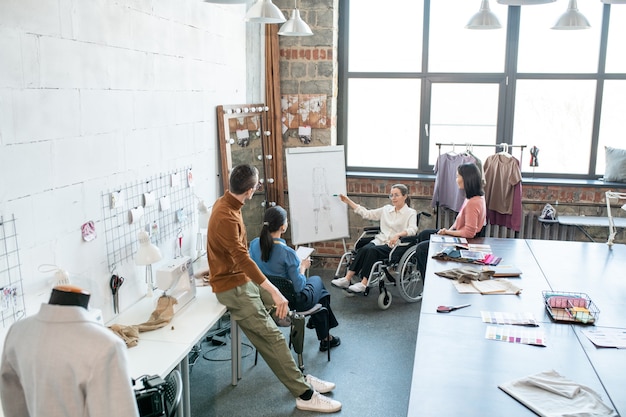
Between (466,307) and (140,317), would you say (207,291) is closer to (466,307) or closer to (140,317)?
(140,317)

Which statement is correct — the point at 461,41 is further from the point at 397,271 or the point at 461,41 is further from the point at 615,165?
the point at 397,271

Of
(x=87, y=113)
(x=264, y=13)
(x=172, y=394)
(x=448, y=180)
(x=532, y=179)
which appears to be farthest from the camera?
(x=532, y=179)

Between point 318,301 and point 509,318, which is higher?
point 509,318

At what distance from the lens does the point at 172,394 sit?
2695mm

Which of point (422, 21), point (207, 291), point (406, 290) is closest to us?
point (207, 291)

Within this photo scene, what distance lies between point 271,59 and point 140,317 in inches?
139

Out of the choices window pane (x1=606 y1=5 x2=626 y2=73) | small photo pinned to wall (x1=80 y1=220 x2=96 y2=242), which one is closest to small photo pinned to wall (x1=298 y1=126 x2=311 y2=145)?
window pane (x1=606 y1=5 x2=626 y2=73)

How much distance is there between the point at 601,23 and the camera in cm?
632

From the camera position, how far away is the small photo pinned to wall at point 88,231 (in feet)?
10.9

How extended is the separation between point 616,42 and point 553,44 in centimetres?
61

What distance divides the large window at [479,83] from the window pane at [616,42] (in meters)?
0.01

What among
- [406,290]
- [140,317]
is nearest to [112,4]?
[140,317]

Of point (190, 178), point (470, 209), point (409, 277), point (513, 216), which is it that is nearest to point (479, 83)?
point (513, 216)

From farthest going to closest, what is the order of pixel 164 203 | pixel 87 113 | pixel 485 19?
pixel 485 19 < pixel 164 203 < pixel 87 113
